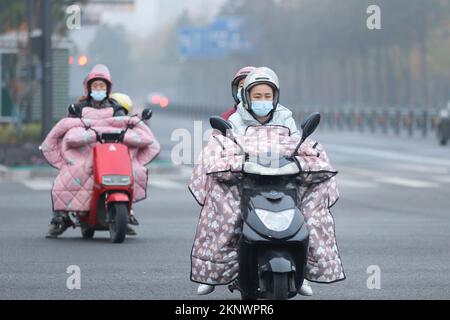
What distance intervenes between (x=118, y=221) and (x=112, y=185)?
1.27ft

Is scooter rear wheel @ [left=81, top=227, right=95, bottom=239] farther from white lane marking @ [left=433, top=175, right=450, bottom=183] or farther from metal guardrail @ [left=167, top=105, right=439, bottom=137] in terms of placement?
metal guardrail @ [left=167, top=105, right=439, bottom=137]

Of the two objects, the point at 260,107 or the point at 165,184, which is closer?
the point at 260,107

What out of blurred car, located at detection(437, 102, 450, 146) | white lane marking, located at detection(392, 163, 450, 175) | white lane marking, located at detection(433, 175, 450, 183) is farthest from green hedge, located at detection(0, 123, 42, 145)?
blurred car, located at detection(437, 102, 450, 146)

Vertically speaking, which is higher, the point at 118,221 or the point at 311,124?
the point at 311,124

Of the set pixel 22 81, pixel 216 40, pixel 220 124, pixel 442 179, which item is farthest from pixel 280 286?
pixel 216 40

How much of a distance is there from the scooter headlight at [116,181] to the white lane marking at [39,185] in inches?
391

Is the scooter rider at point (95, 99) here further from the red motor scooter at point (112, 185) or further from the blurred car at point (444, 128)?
the blurred car at point (444, 128)

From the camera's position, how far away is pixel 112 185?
15.2 metres

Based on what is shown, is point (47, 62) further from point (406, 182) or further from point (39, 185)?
point (406, 182)

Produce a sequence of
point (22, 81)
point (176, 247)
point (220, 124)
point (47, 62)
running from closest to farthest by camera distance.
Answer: point (220, 124) < point (176, 247) < point (47, 62) < point (22, 81)

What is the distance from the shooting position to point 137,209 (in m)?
20.8

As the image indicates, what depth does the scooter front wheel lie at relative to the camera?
1507cm
